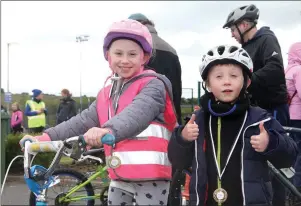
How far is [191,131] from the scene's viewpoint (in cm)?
261

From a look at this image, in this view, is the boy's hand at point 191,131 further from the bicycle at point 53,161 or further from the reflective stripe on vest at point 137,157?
the bicycle at point 53,161

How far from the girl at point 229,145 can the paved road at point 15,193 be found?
4262 millimetres

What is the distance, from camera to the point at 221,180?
8.67ft

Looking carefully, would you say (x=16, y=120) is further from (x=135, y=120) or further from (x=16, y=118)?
(x=135, y=120)

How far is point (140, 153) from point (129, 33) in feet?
2.23

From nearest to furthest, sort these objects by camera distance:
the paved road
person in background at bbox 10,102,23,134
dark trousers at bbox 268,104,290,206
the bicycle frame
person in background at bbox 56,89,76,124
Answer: dark trousers at bbox 268,104,290,206 < the bicycle frame < the paved road < person in background at bbox 56,89,76,124 < person in background at bbox 10,102,23,134

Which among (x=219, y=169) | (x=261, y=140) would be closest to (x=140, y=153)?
(x=219, y=169)

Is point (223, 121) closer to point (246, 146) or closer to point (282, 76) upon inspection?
point (246, 146)

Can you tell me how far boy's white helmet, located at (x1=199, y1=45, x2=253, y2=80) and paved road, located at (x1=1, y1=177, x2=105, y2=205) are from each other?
14.1 feet

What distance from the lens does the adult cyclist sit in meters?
4.25

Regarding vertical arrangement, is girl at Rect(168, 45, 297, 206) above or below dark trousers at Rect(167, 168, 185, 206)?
above

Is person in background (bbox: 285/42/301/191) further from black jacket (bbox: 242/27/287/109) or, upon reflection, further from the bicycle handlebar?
the bicycle handlebar

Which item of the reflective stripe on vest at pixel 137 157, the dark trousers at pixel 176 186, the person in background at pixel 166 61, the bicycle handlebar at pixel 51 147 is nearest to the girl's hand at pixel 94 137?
the bicycle handlebar at pixel 51 147

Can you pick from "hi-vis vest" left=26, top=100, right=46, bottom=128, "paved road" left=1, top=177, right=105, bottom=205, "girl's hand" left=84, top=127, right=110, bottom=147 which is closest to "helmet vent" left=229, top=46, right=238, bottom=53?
"girl's hand" left=84, top=127, right=110, bottom=147
